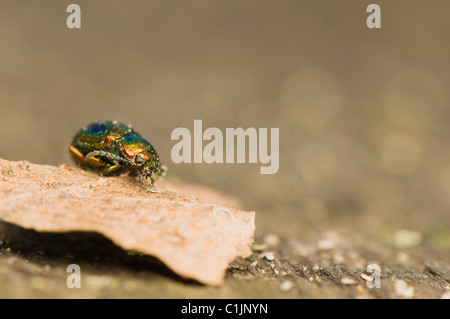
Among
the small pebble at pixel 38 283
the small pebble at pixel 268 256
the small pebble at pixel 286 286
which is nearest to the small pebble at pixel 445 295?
the small pebble at pixel 286 286

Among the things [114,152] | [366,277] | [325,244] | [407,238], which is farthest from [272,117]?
[366,277]

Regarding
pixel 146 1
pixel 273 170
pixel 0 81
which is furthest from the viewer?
pixel 146 1

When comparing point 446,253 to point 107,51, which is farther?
point 107,51

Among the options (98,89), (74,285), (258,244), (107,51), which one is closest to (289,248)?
(258,244)

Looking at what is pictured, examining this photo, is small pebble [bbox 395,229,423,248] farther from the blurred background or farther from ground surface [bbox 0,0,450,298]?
the blurred background

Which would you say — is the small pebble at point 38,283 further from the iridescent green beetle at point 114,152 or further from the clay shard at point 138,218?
the iridescent green beetle at point 114,152

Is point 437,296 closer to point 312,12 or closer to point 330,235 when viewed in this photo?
point 330,235
